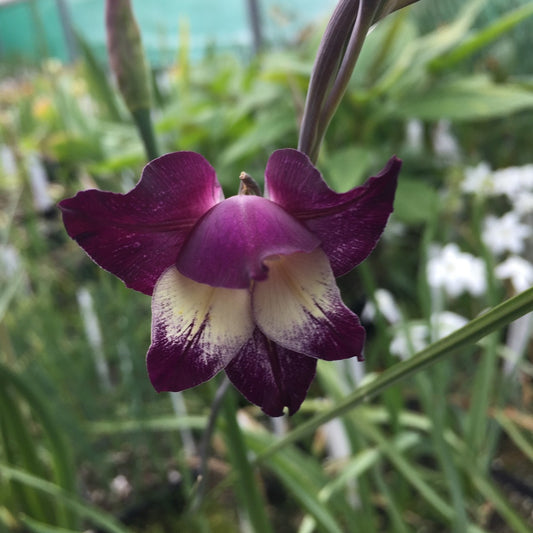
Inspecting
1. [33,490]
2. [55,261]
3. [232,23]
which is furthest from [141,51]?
[232,23]

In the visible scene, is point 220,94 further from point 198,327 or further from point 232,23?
point 232,23

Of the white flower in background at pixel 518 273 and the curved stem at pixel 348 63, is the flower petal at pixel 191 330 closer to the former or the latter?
the curved stem at pixel 348 63

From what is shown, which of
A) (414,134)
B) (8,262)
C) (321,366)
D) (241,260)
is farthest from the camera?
(414,134)

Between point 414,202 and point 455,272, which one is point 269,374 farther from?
point 414,202

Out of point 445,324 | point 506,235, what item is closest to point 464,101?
point 506,235

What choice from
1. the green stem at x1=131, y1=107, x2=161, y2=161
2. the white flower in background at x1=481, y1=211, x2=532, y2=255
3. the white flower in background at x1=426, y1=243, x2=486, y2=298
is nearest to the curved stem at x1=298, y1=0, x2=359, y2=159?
the green stem at x1=131, y1=107, x2=161, y2=161
